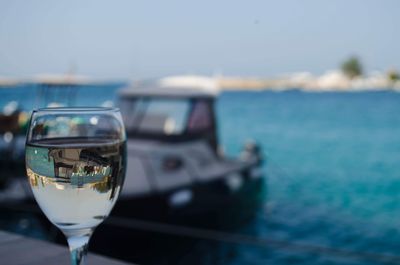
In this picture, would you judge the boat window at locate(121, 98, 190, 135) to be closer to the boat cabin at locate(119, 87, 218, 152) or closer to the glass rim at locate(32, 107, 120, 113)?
the boat cabin at locate(119, 87, 218, 152)

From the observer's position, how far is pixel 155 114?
7.01 m

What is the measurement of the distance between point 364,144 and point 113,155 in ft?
70.0

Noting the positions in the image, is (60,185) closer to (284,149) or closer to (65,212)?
(65,212)

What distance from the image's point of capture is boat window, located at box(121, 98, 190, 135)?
22.5 feet

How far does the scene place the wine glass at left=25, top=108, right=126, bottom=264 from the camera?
57 centimetres

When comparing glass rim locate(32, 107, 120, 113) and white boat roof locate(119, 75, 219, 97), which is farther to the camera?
white boat roof locate(119, 75, 219, 97)

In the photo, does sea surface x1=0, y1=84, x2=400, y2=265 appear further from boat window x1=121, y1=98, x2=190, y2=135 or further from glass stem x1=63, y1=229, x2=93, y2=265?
glass stem x1=63, y1=229, x2=93, y2=265

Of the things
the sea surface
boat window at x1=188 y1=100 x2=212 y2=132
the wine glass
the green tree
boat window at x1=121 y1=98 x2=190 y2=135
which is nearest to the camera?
the wine glass

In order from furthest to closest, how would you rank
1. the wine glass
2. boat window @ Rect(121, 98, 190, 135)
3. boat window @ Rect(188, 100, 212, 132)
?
boat window @ Rect(188, 100, 212, 132) < boat window @ Rect(121, 98, 190, 135) < the wine glass

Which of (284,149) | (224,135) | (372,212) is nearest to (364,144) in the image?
(284,149)

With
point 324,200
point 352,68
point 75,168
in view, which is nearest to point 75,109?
point 75,168

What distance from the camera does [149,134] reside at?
671cm

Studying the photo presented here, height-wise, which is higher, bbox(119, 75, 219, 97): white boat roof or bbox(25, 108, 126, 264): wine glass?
bbox(119, 75, 219, 97): white boat roof

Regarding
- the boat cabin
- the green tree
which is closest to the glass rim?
the boat cabin
